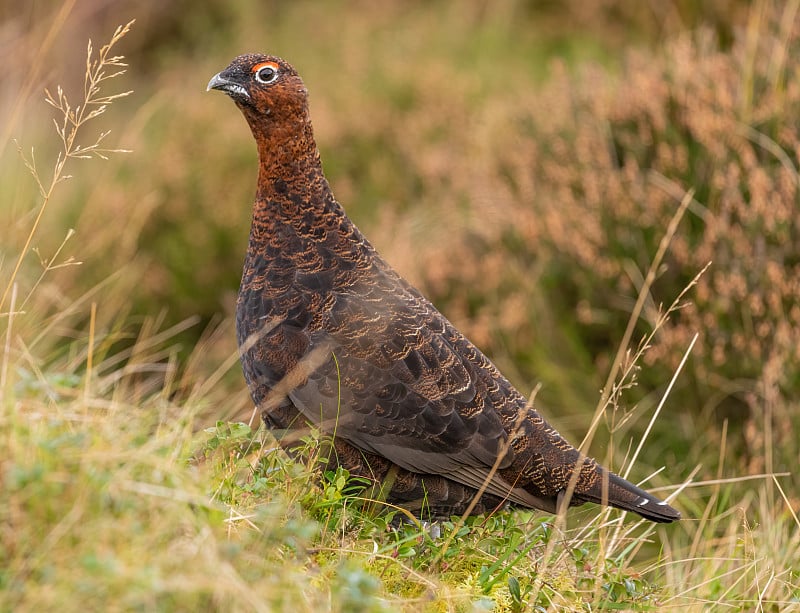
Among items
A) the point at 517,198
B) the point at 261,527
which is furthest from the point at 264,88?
the point at 517,198

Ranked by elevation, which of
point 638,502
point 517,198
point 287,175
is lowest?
point 638,502

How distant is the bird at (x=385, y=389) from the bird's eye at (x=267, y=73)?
6.2 inches

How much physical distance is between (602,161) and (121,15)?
308 inches

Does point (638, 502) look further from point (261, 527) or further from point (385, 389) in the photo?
point (261, 527)

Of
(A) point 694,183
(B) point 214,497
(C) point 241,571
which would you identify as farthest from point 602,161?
(C) point 241,571

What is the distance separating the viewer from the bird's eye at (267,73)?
11.9 feet

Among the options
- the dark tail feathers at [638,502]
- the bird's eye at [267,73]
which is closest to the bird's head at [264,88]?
the bird's eye at [267,73]

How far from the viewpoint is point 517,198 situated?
6.52m

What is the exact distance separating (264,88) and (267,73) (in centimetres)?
6

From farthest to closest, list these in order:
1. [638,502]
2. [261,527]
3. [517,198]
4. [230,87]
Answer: [517,198] → [230,87] → [638,502] → [261,527]

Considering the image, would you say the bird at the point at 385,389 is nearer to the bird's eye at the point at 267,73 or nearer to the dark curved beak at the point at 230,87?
the dark curved beak at the point at 230,87

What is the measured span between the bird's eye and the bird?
0.16m

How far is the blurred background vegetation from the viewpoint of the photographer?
489 cm

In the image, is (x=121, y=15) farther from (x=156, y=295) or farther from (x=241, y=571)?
(x=241, y=571)
